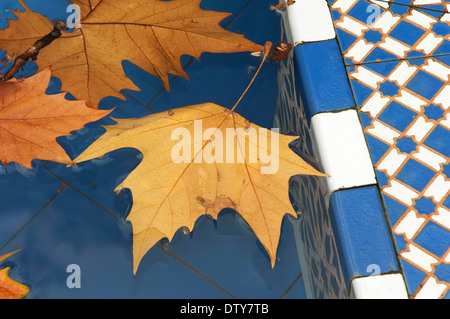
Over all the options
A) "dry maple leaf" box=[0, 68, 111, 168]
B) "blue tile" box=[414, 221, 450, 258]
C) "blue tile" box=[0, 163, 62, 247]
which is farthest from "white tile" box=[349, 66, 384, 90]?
"blue tile" box=[0, 163, 62, 247]

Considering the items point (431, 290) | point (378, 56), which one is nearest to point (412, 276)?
point (431, 290)

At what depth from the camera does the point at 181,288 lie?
72 centimetres

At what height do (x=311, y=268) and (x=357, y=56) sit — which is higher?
(x=357, y=56)

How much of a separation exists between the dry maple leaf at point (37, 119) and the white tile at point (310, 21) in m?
0.35

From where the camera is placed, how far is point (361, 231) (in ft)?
1.87

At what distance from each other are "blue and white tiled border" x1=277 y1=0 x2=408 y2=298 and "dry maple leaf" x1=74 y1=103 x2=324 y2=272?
56 millimetres

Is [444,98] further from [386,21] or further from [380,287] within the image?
[380,287]

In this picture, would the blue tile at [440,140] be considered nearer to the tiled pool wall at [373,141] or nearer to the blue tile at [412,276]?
the tiled pool wall at [373,141]

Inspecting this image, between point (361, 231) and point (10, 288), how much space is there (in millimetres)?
579

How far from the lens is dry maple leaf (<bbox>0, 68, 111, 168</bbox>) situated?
66 centimetres

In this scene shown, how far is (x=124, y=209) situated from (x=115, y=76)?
240 millimetres

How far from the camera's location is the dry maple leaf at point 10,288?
27.0 inches
